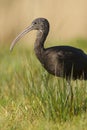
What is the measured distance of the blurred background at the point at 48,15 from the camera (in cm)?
1523

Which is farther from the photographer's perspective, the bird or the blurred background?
the blurred background

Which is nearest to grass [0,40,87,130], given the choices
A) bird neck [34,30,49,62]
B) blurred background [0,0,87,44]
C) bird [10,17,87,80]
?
bird [10,17,87,80]

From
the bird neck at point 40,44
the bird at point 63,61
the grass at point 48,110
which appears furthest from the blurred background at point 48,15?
the grass at point 48,110

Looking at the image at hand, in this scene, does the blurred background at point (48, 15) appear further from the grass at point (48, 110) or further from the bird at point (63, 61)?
the grass at point (48, 110)

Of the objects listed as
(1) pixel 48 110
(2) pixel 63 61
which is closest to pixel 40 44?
(2) pixel 63 61

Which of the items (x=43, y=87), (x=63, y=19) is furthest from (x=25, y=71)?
(x=63, y=19)

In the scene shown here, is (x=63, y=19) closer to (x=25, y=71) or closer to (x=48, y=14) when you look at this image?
(x=48, y=14)

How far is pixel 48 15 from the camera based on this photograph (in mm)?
15602

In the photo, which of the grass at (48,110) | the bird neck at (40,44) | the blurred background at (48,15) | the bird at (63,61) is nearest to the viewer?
the grass at (48,110)

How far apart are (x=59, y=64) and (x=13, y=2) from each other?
8590 mm

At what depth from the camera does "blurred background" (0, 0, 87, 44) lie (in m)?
15.2

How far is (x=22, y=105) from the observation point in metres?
7.64

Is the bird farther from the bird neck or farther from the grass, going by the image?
the grass

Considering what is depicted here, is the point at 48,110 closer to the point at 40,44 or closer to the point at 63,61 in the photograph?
the point at 63,61
